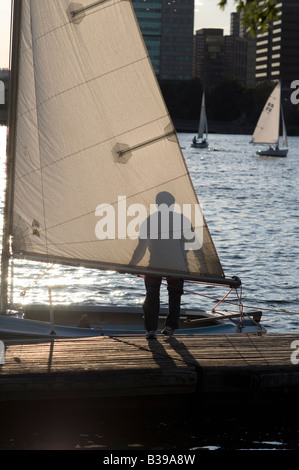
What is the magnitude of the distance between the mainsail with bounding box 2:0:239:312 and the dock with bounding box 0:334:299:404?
1.30 metres

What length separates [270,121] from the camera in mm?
105500

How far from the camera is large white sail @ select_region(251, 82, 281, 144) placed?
10156cm

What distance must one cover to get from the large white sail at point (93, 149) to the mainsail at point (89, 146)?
14 millimetres

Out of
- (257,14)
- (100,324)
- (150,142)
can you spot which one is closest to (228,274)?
(100,324)

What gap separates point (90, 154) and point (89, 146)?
12cm

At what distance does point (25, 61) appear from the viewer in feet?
42.1

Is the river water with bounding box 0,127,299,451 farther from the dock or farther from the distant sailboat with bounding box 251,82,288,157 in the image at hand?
the distant sailboat with bounding box 251,82,288,157

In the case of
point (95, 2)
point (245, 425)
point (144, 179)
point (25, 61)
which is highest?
point (95, 2)

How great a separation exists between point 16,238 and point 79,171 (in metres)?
1.32

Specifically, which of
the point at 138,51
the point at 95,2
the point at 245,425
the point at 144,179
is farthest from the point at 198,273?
the point at 95,2

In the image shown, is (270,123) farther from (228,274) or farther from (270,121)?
(228,274)

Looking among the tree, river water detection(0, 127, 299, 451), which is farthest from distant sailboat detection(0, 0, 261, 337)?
the tree

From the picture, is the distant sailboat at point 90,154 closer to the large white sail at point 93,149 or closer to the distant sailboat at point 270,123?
the large white sail at point 93,149

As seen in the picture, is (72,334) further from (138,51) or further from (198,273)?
(138,51)
